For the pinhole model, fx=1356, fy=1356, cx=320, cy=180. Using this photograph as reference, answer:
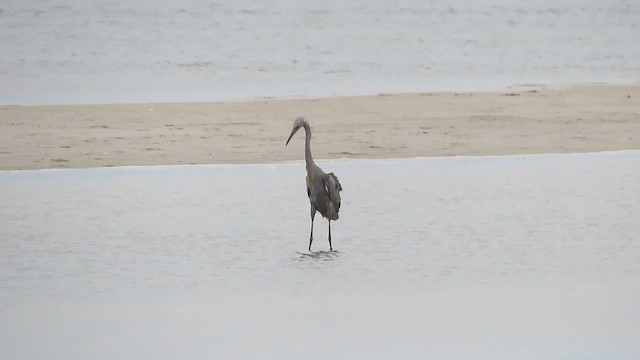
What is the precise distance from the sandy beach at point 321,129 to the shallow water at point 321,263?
0.88 meters

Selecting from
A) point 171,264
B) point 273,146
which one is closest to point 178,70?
point 273,146

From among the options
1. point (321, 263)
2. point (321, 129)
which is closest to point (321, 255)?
point (321, 263)

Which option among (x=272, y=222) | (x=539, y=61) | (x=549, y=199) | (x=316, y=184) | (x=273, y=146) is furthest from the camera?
(x=539, y=61)

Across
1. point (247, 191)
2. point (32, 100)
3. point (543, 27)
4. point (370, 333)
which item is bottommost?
point (370, 333)

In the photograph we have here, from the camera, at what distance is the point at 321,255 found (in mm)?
9930

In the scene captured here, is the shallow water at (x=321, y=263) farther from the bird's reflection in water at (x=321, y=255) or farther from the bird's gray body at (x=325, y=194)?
the bird's gray body at (x=325, y=194)

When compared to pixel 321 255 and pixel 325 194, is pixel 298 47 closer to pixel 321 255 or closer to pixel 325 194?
pixel 325 194

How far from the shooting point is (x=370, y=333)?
7.59 metres

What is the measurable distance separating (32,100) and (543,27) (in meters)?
17.2

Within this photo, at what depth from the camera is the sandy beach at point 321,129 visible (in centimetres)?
1514

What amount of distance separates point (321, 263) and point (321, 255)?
31 cm

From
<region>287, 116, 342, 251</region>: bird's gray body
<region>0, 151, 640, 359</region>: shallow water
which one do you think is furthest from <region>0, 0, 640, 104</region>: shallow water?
<region>287, 116, 342, 251</region>: bird's gray body

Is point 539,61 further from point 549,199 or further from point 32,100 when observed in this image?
point 549,199

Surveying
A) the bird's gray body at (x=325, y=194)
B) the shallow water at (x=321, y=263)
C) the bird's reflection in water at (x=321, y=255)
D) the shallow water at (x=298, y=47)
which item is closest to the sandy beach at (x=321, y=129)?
the shallow water at (x=321, y=263)
